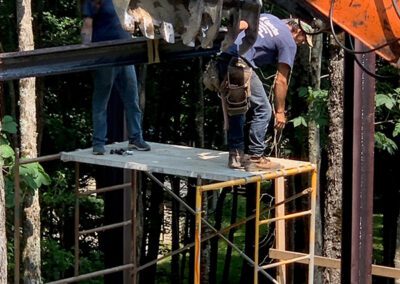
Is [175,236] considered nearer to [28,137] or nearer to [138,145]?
[28,137]

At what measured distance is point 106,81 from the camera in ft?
30.8

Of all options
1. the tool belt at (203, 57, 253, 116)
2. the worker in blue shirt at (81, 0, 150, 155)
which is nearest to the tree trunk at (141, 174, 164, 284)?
the worker in blue shirt at (81, 0, 150, 155)

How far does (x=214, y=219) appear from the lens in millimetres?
26625

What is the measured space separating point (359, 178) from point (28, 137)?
35.4 ft

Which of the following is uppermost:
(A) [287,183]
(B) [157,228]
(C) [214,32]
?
(C) [214,32]

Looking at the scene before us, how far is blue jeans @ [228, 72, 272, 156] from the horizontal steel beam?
1.97 feet

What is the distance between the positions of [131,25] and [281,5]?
1.17m

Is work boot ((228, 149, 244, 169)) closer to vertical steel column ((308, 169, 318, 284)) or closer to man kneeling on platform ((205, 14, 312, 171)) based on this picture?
man kneeling on platform ((205, 14, 312, 171))

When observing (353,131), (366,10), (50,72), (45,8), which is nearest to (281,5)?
(366,10)

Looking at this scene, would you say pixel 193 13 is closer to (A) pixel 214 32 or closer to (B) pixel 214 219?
(A) pixel 214 32

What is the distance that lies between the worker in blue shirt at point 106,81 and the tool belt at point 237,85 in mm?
1099

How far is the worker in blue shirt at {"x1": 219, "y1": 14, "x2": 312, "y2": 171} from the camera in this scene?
347 inches

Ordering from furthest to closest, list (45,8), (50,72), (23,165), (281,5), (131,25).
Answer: (45,8) → (23,165) → (50,72) → (281,5) → (131,25)

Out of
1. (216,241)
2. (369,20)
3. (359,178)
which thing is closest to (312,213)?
(359,178)
